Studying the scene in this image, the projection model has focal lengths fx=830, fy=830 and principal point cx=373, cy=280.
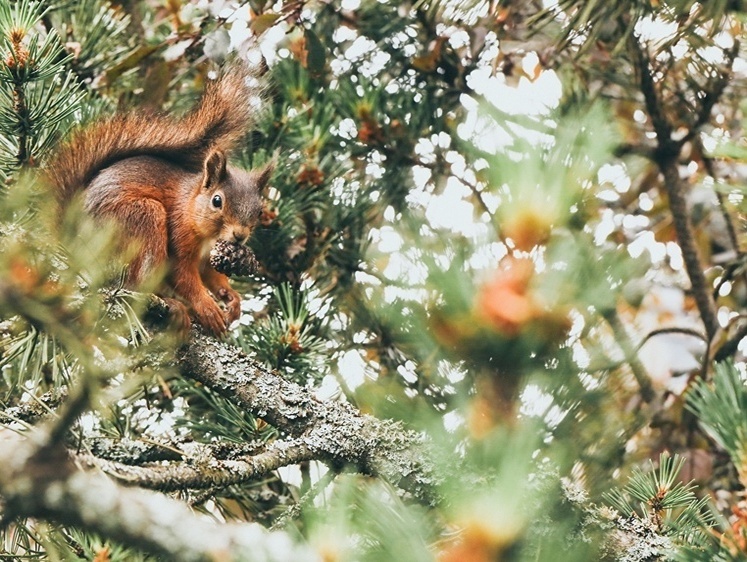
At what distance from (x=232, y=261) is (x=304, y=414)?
9.8 inches

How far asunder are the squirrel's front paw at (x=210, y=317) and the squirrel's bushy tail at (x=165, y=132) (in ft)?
0.78

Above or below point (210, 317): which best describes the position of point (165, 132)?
above

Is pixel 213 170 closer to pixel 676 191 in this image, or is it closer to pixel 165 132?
pixel 165 132

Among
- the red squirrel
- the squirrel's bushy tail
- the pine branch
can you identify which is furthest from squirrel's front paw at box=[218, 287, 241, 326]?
the pine branch

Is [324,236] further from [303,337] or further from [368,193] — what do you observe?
[303,337]

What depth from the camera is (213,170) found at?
54.3 inches

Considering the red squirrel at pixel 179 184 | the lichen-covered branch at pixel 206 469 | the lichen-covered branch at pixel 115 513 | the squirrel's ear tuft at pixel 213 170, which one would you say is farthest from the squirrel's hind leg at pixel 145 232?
the lichen-covered branch at pixel 115 513

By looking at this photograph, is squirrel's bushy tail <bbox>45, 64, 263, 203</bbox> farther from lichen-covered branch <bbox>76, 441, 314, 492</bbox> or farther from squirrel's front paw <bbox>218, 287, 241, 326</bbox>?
lichen-covered branch <bbox>76, 441, 314, 492</bbox>

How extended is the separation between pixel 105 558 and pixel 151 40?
3.53ft

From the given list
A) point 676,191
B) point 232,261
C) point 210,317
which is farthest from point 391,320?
point 676,191

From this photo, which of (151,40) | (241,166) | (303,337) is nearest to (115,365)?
(303,337)

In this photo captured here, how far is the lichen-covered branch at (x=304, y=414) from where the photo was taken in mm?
870

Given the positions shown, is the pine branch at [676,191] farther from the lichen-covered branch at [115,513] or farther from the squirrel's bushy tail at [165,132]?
the lichen-covered branch at [115,513]

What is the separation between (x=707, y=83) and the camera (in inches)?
60.4
